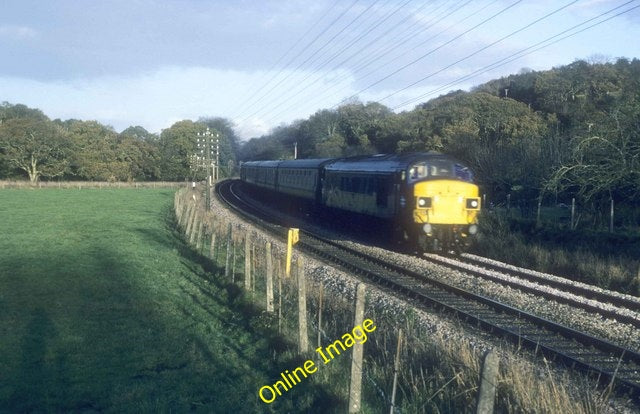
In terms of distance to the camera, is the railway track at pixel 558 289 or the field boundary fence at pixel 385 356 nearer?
the field boundary fence at pixel 385 356

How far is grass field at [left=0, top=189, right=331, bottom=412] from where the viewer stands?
767 centimetres

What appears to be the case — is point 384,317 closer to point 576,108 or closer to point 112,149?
point 576,108

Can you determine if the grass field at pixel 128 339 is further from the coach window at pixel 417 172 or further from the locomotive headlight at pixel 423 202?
the coach window at pixel 417 172

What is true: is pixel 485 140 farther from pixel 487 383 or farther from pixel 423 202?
pixel 487 383

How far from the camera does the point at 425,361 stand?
27.6 feet

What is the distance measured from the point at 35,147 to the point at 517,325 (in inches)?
2900

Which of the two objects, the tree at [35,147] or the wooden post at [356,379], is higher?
the tree at [35,147]

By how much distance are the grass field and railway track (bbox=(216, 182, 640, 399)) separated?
141 inches

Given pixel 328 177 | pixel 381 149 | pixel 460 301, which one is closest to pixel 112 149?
pixel 381 149

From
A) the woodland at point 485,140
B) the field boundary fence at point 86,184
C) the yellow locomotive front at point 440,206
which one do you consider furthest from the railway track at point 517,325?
the field boundary fence at point 86,184

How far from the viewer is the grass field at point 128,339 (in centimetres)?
767

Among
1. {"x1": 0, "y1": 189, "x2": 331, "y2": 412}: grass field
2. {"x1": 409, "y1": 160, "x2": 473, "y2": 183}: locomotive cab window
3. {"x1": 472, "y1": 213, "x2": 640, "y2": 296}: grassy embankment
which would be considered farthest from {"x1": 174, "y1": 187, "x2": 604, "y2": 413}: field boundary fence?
{"x1": 472, "y1": 213, "x2": 640, "y2": 296}: grassy embankment

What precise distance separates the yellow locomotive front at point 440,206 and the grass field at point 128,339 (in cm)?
633

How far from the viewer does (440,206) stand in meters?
19.8
